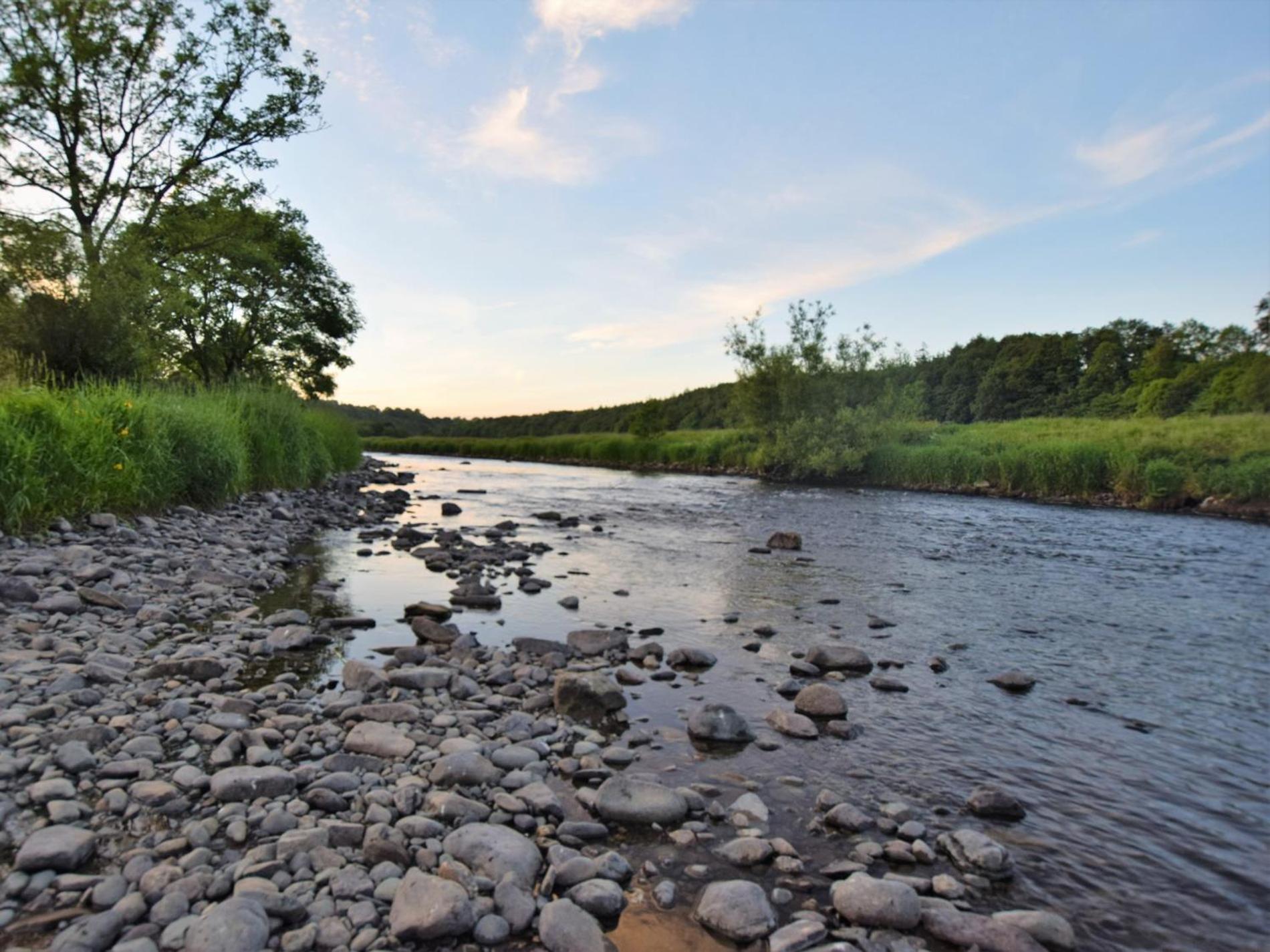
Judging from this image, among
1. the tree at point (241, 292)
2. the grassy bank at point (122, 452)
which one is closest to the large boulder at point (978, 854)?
the grassy bank at point (122, 452)

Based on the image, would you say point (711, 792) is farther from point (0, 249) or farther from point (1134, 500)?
point (1134, 500)

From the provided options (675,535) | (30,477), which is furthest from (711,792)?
(675,535)

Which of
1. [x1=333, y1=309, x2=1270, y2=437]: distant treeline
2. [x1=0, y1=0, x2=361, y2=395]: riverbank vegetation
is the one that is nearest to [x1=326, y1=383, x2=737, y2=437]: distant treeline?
[x1=333, y1=309, x2=1270, y2=437]: distant treeline

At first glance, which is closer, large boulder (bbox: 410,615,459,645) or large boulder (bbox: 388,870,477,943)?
large boulder (bbox: 388,870,477,943)

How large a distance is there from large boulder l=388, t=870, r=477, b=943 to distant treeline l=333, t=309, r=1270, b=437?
41.0m

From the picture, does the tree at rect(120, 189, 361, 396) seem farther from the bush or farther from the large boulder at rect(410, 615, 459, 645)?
the bush

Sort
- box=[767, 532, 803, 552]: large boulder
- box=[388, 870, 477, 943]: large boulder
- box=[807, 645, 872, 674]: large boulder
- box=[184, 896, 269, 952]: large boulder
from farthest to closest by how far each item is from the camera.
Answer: box=[767, 532, 803, 552]: large boulder → box=[807, 645, 872, 674]: large boulder → box=[388, 870, 477, 943]: large boulder → box=[184, 896, 269, 952]: large boulder

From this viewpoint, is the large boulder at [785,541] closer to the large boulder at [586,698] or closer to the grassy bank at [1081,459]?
the large boulder at [586,698]

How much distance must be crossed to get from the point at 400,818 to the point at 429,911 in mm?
926

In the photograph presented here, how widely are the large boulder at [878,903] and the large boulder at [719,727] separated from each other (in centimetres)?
177

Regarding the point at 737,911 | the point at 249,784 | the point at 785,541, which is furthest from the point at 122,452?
the point at 785,541

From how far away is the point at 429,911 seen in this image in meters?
2.87

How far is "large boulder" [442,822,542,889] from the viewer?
3252 mm

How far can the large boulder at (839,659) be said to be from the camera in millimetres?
6691
